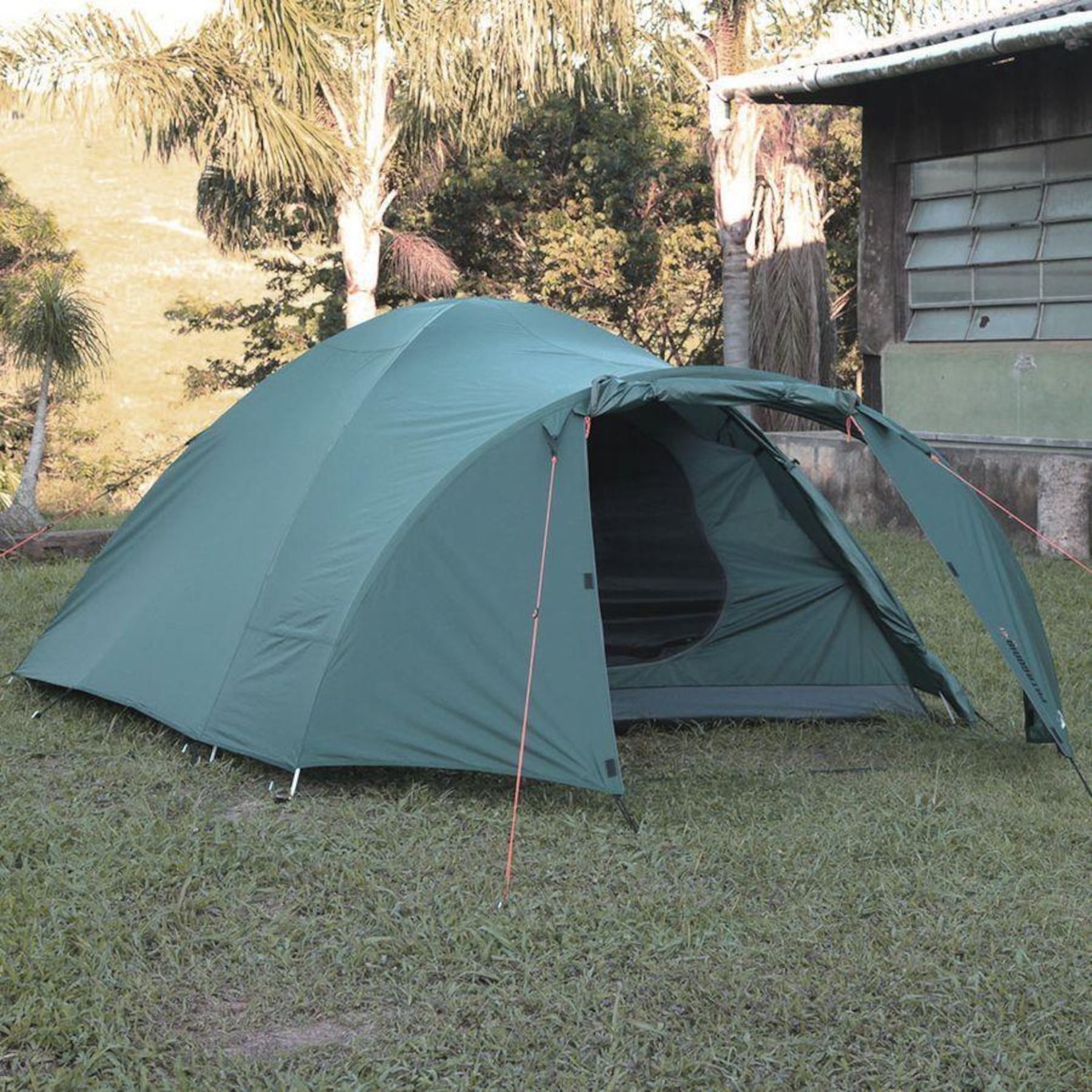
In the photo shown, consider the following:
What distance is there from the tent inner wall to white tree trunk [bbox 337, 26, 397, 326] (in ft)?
29.1

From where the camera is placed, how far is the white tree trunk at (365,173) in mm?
14625

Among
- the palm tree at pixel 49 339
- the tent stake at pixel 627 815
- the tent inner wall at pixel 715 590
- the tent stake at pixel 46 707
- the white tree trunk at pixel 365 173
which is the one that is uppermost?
the white tree trunk at pixel 365 173

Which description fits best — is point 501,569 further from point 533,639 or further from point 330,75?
point 330,75

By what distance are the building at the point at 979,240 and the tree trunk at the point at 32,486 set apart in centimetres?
585

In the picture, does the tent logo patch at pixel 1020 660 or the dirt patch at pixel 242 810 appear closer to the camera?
the dirt patch at pixel 242 810

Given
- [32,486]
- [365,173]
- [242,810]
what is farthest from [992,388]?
[32,486]

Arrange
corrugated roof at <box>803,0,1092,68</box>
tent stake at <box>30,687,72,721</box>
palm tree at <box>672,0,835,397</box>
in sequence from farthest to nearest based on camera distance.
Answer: palm tree at <box>672,0,835,397</box>, corrugated roof at <box>803,0,1092,68</box>, tent stake at <box>30,687,72,721</box>

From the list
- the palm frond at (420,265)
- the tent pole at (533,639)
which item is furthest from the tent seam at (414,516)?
the palm frond at (420,265)

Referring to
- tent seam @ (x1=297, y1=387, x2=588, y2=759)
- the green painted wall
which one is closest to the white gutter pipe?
the green painted wall

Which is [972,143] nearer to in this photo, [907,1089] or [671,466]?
[671,466]

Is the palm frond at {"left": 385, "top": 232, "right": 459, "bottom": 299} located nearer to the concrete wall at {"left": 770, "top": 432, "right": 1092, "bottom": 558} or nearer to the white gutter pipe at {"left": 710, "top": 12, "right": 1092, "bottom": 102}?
the concrete wall at {"left": 770, "top": 432, "right": 1092, "bottom": 558}

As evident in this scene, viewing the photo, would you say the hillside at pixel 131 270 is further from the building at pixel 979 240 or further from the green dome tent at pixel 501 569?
the green dome tent at pixel 501 569

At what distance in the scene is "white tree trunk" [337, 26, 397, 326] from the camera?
14.6 meters

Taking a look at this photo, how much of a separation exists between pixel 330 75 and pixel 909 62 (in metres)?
6.54
